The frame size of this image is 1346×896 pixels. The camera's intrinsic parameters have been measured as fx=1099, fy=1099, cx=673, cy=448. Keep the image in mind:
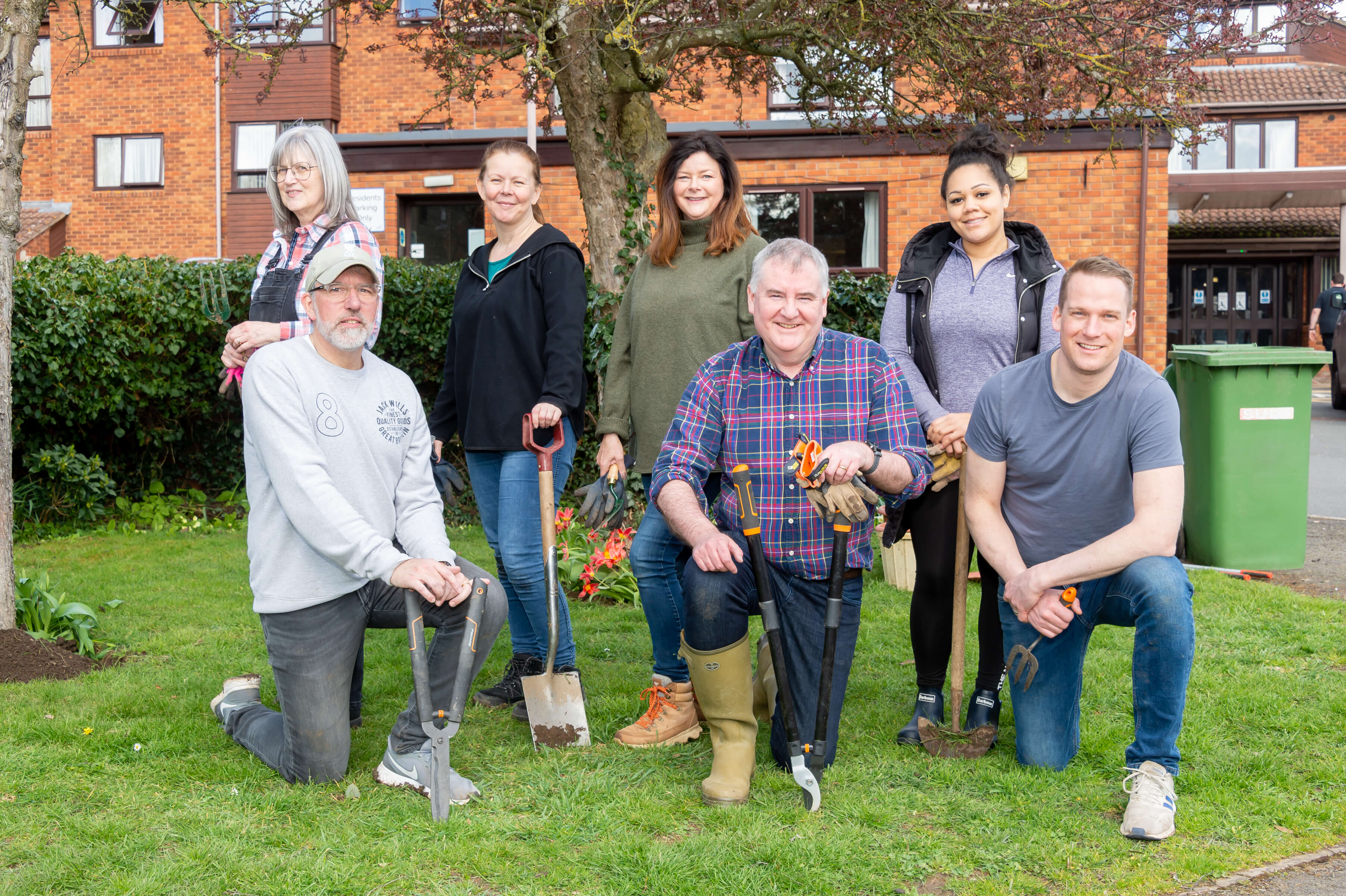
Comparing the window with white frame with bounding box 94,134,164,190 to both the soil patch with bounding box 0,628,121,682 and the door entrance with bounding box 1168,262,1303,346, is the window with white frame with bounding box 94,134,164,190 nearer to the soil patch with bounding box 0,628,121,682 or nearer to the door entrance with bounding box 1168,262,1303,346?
the soil patch with bounding box 0,628,121,682

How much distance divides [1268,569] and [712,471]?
4427 millimetres

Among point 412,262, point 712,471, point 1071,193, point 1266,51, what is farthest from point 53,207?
point 1266,51

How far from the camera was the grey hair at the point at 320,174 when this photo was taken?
3.81 meters

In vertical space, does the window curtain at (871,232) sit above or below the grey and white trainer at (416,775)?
above

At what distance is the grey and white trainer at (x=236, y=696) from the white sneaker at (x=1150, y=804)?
9.15ft

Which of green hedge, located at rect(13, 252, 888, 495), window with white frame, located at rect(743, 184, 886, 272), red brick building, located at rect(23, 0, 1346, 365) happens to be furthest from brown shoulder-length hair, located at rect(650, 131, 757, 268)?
window with white frame, located at rect(743, 184, 886, 272)

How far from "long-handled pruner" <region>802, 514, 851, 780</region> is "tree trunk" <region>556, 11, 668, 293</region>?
14.8ft

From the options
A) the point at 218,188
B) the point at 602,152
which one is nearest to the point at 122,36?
the point at 218,188

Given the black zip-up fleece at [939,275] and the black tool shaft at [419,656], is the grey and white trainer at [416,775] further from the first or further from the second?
the black zip-up fleece at [939,275]

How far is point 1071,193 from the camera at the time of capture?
14.1 metres

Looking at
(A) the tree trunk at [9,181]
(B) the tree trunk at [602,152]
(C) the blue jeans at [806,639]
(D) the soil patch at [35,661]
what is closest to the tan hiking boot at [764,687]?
(C) the blue jeans at [806,639]

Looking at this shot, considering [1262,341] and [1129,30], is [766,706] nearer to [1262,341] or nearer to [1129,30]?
[1129,30]

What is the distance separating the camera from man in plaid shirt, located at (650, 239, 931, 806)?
3.22 m

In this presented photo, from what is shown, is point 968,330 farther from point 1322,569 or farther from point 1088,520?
point 1322,569
